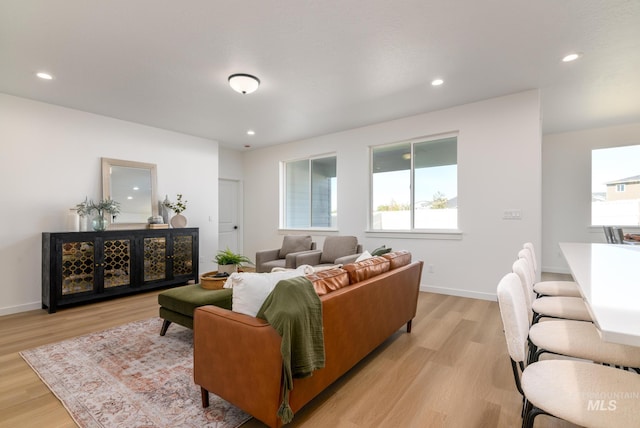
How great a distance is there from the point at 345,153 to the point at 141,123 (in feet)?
11.4

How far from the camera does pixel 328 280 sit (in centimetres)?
186

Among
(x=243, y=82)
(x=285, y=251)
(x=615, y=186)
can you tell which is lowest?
(x=285, y=251)

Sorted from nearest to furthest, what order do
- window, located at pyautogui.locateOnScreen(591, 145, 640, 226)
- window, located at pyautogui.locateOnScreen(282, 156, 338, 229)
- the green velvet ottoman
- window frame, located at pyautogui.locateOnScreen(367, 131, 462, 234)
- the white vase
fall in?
the green velvet ottoman → the white vase → window frame, located at pyautogui.locateOnScreen(367, 131, 462, 234) → window, located at pyautogui.locateOnScreen(591, 145, 640, 226) → window, located at pyautogui.locateOnScreen(282, 156, 338, 229)

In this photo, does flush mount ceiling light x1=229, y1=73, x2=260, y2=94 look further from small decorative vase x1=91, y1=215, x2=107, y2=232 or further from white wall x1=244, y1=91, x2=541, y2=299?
small decorative vase x1=91, y1=215, x2=107, y2=232

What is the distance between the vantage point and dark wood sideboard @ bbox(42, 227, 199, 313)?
11.9 ft

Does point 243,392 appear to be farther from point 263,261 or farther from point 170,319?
point 263,261

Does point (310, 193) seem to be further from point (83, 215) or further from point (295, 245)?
point (83, 215)

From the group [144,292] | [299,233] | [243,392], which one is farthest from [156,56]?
[299,233]

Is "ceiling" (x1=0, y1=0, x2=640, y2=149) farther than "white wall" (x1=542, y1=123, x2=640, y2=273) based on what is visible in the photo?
No

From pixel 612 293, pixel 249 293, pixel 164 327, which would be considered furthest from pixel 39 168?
pixel 612 293

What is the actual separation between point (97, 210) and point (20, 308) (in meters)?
1.46

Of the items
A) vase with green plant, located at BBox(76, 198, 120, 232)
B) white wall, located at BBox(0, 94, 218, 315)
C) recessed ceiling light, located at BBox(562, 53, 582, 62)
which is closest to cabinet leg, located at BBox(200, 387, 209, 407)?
vase with green plant, located at BBox(76, 198, 120, 232)

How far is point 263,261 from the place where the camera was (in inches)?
191

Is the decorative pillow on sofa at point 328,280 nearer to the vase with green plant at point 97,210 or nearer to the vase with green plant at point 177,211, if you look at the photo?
the vase with green plant at point 97,210
